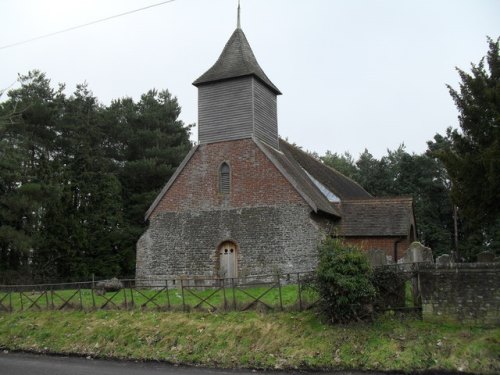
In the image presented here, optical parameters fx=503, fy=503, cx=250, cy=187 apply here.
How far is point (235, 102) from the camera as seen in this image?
23438 mm

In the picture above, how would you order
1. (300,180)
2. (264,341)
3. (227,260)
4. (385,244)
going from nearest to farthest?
(264,341)
(385,244)
(227,260)
(300,180)

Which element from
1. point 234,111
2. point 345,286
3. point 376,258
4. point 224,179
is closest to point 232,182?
point 224,179

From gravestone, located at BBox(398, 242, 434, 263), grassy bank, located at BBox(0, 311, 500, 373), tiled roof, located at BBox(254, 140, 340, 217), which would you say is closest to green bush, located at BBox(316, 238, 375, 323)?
grassy bank, located at BBox(0, 311, 500, 373)

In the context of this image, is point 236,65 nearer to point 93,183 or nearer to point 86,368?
point 86,368

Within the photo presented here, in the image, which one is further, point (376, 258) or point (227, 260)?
point (227, 260)

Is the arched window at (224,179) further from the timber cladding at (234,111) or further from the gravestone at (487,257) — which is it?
the gravestone at (487,257)

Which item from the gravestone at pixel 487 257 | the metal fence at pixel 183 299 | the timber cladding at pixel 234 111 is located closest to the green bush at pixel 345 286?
the metal fence at pixel 183 299

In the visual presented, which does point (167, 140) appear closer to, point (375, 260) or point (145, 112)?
point (145, 112)

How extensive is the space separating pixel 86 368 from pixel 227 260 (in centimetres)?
1038

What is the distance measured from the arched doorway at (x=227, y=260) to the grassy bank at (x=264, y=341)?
655 centimetres

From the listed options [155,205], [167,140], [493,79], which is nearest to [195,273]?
[155,205]

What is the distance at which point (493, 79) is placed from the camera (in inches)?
653

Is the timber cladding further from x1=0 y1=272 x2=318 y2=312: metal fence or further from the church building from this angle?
x1=0 y1=272 x2=318 y2=312: metal fence

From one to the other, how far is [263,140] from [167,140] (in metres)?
20.8
